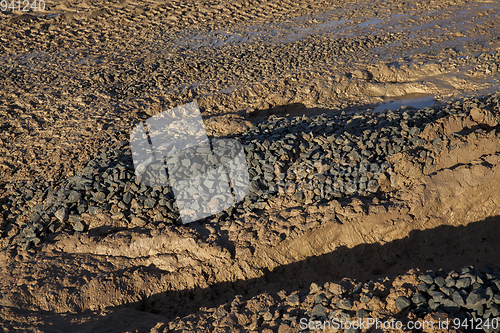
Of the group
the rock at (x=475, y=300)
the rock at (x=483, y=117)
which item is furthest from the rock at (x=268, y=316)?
the rock at (x=483, y=117)

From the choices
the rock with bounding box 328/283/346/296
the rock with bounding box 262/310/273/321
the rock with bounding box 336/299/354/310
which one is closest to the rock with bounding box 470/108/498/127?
the rock with bounding box 328/283/346/296

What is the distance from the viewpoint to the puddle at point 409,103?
27.9 ft

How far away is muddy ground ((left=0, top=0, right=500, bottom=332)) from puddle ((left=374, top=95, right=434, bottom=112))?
0.28 meters

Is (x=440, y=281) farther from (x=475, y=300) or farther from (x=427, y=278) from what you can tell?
(x=475, y=300)

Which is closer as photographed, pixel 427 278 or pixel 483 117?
pixel 427 278

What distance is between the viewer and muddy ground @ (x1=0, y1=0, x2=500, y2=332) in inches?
163

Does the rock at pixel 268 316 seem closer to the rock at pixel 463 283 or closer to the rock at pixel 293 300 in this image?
the rock at pixel 293 300

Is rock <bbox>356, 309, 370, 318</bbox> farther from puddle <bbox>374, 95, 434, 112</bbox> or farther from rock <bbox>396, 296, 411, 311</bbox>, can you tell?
puddle <bbox>374, 95, 434, 112</bbox>

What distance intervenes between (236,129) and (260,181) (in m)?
2.09

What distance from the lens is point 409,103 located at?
8.66m

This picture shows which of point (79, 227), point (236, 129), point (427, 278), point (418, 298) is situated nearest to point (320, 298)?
point (418, 298)

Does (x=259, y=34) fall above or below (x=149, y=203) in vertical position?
above

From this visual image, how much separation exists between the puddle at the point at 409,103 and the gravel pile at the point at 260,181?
2.51 m

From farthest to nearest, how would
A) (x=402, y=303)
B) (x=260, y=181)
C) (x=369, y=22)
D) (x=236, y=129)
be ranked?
(x=369, y=22) → (x=236, y=129) → (x=260, y=181) → (x=402, y=303)
